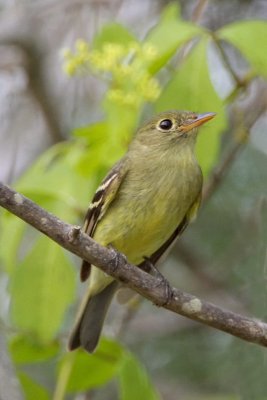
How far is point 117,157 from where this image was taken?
149 inches

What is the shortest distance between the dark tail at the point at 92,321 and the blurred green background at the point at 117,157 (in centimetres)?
8

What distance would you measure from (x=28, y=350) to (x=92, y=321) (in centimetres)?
40

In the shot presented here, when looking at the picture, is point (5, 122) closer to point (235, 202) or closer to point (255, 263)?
point (235, 202)

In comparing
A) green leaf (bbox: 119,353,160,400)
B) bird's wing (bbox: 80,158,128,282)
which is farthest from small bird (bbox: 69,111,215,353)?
green leaf (bbox: 119,353,160,400)

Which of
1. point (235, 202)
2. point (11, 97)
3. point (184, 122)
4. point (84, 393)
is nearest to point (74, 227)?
point (184, 122)

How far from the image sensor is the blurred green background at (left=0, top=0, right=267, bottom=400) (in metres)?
3.52

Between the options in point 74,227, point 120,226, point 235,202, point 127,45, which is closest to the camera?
point 74,227

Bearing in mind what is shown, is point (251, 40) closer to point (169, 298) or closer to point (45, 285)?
point (169, 298)

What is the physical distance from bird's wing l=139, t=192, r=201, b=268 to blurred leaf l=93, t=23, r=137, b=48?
2.52ft

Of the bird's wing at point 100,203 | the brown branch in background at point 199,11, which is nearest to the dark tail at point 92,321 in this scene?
the bird's wing at point 100,203

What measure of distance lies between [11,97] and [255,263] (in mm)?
2080

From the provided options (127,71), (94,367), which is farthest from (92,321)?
(127,71)

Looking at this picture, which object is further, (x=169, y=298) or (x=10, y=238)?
(x=10, y=238)

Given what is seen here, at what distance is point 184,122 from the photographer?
421cm
